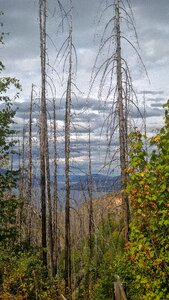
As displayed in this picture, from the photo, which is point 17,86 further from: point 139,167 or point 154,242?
point 154,242

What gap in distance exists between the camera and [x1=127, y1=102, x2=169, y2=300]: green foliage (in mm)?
7699

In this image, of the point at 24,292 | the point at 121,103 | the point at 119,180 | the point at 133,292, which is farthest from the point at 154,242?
the point at 133,292

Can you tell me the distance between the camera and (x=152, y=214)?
789 cm

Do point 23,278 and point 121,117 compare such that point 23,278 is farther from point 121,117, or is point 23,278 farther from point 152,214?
point 152,214

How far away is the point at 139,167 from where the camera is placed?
8.36 metres

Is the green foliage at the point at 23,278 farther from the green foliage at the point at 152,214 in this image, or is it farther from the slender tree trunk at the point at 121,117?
the green foliage at the point at 152,214

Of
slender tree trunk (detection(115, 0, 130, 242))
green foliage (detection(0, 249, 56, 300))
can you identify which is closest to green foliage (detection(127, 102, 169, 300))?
slender tree trunk (detection(115, 0, 130, 242))

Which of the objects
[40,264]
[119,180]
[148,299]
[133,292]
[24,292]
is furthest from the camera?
[133,292]

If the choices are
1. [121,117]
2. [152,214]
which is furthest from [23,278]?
[152,214]

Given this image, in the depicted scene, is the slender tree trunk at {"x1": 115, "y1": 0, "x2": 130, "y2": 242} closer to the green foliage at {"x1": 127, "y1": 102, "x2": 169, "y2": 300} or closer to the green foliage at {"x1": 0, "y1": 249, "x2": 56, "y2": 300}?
the green foliage at {"x1": 0, "y1": 249, "x2": 56, "y2": 300}

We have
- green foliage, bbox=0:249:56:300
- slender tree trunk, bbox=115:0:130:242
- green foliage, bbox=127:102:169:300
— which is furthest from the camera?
green foliage, bbox=0:249:56:300

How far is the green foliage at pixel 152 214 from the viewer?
770 centimetres

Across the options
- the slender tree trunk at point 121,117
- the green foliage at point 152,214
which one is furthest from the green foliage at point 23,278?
the green foliage at point 152,214

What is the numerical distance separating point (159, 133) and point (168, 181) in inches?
37.5
